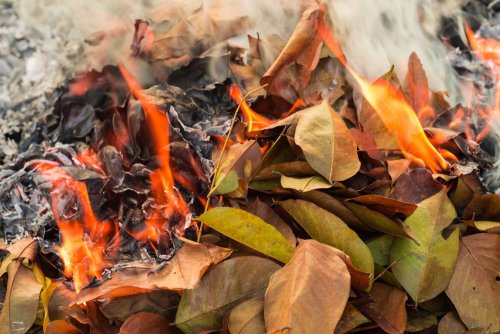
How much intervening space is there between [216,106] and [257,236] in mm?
344

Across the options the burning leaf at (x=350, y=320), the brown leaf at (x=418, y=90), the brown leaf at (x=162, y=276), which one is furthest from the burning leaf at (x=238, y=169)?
the brown leaf at (x=418, y=90)

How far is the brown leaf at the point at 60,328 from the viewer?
79cm

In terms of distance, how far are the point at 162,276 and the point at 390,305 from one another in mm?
278

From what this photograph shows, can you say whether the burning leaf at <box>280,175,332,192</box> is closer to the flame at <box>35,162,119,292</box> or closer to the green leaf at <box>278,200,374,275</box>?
the green leaf at <box>278,200,374,275</box>

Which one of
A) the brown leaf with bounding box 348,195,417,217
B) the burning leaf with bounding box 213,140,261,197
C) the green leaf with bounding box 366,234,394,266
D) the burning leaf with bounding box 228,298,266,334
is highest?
→ the burning leaf with bounding box 213,140,261,197

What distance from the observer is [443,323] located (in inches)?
31.4

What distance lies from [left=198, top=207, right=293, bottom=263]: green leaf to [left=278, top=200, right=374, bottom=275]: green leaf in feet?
0.15

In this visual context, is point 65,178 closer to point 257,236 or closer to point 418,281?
point 257,236

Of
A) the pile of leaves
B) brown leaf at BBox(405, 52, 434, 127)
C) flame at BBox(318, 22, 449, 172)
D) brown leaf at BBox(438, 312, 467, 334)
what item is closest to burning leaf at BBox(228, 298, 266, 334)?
the pile of leaves

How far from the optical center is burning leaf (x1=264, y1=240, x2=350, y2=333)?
2.20 feet

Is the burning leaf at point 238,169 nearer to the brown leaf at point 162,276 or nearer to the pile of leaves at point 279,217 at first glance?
the pile of leaves at point 279,217

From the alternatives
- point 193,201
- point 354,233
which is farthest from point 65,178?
point 354,233

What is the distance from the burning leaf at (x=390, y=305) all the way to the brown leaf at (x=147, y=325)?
242mm

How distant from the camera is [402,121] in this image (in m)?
0.98
